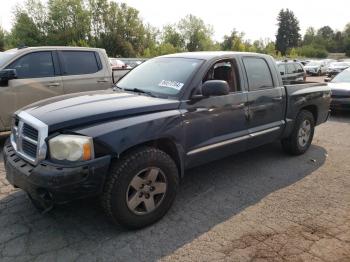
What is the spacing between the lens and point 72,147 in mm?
2914

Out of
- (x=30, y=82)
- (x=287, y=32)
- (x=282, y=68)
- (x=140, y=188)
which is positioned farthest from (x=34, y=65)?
(x=287, y=32)

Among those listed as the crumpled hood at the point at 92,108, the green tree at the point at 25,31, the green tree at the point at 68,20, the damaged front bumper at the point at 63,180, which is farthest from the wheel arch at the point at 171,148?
the green tree at the point at 68,20

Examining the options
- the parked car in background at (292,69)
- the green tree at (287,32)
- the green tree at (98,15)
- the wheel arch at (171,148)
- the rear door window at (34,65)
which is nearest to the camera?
the wheel arch at (171,148)

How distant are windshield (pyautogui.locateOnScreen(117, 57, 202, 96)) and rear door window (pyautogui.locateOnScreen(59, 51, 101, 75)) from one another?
2.47m

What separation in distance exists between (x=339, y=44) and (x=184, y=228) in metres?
104

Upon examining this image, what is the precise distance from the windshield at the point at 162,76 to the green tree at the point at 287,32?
3768 inches

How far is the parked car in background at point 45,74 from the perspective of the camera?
19.6 feet

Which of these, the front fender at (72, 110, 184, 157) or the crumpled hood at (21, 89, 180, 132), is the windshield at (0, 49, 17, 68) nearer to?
the crumpled hood at (21, 89, 180, 132)

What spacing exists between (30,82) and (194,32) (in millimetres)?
69924

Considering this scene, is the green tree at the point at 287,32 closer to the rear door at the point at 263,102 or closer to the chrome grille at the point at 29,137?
the rear door at the point at 263,102

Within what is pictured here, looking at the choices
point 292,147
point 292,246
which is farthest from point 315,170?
point 292,246

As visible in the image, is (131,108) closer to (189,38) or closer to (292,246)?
(292,246)

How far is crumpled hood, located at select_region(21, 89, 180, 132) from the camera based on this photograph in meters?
3.08

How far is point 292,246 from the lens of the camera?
311 cm
